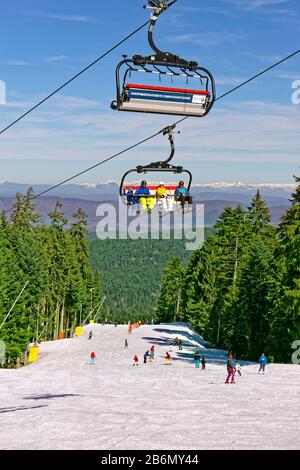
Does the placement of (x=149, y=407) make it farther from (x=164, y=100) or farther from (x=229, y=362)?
(x=164, y=100)

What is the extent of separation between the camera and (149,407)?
28.4m

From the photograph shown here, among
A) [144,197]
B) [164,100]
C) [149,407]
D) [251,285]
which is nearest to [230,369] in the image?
[149,407]

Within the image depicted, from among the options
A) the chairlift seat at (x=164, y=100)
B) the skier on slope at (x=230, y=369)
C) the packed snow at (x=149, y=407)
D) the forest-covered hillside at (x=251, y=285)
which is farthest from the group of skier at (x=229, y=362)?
the chairlift seat at (x=164, y=100)

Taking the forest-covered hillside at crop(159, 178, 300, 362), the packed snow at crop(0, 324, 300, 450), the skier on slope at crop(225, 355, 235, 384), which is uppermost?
the forest-covered hillside at crop(159, 178, 300, 362)

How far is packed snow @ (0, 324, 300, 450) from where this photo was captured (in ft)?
69.1

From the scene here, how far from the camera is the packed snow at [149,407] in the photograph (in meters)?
21.0

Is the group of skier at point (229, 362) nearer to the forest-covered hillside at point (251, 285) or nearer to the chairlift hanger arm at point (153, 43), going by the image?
the forest-covered hillside at point (251, 285)

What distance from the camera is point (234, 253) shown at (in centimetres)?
7162

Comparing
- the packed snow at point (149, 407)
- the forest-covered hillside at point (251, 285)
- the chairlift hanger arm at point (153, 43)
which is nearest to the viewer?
the chairlift hanger arm at point (153, 43)

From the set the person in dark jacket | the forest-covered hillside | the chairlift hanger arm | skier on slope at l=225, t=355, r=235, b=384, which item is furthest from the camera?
the forest-covered hillside

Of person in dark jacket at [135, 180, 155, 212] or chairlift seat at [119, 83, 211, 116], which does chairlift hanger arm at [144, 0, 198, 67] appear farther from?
person in dark jacket at [135, 180, 155, 212]

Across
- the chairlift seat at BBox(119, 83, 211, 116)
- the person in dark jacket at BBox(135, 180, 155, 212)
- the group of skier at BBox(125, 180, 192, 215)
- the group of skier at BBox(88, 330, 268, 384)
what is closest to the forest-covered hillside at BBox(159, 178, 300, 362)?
the group of skier at BBox(88, 330, 268, 384)

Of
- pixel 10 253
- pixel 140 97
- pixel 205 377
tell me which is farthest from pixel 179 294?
pixel 140 97

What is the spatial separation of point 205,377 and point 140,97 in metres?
29.4
